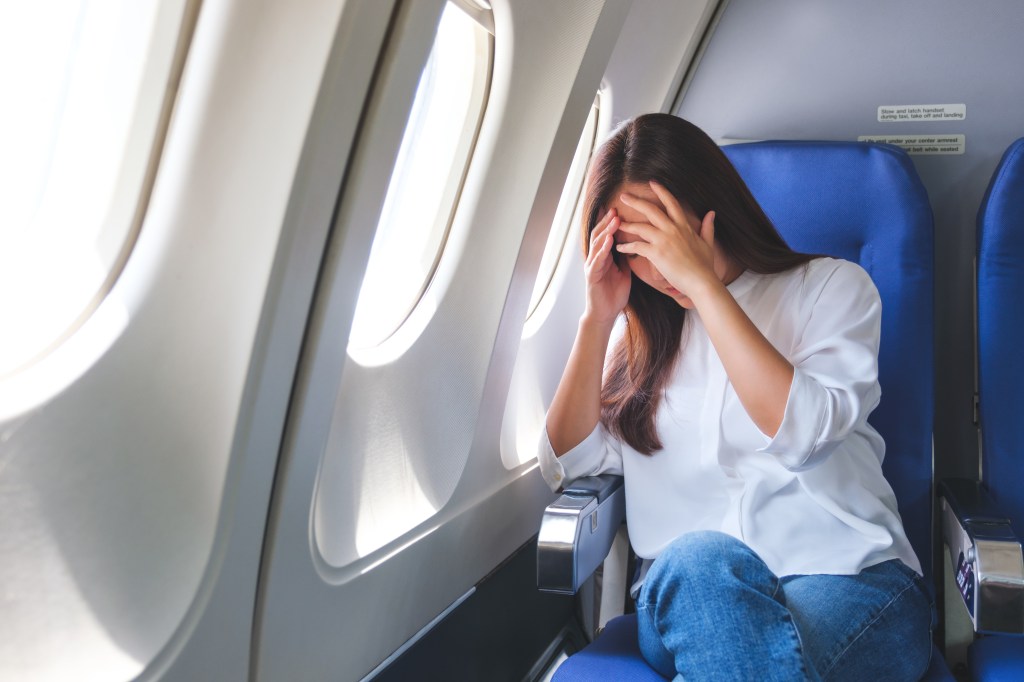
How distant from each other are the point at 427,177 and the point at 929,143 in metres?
1.38

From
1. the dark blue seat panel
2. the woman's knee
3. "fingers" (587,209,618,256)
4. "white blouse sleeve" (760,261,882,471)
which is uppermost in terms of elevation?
"fingers" (587,209,618,256)

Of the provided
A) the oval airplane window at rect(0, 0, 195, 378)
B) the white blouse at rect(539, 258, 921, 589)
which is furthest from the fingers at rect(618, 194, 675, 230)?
the oval airplane window at rect(0, 0, 195, 378)

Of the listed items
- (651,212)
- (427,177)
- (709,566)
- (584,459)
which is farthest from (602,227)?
(709,566)

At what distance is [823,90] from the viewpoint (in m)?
2.39

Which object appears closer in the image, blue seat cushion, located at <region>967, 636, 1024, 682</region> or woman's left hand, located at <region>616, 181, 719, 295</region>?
blue seat cushion, located at <region>967, 636, 1024, 682</region>

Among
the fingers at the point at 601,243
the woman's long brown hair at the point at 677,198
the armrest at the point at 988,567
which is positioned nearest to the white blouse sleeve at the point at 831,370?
the woman's long brown hair at the point at 677,198

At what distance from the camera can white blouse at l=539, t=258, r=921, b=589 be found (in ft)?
4.93

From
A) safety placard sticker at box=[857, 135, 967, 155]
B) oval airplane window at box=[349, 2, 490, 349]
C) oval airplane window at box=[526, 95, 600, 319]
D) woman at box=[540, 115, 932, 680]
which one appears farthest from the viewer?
oval airplane window at box=[526, 95, 600, 319]

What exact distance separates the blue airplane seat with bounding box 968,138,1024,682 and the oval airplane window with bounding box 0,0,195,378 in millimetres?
1758

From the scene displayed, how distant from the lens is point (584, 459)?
1.92 m

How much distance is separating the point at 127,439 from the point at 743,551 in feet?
3.09

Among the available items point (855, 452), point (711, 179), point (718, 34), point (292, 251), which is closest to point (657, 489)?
point (855, 452)

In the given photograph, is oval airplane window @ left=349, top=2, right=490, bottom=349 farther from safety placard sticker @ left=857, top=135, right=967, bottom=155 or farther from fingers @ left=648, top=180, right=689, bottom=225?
safety placard sticker @ left=857, top=135, right=967, bottom=155

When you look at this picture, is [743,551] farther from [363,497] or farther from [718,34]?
[718,34]
